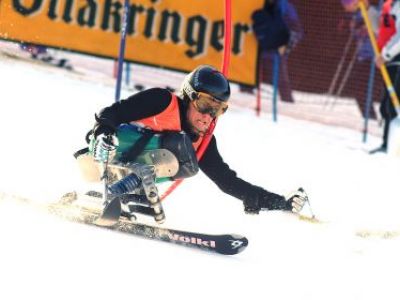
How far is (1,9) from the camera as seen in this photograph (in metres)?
8.22

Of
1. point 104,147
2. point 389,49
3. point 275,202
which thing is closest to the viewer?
point 104,147

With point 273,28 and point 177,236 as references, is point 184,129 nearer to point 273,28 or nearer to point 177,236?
point 177,236

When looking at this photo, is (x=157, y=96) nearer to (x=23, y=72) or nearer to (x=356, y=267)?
(x=356, y=267)

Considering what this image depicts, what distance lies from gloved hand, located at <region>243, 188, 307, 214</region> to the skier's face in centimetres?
50

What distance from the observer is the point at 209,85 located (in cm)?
388

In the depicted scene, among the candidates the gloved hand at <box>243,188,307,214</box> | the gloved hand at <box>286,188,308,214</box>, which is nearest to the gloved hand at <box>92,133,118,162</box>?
the gloved hand at <box>243,188,307,214</box>

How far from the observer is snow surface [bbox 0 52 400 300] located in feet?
9.66

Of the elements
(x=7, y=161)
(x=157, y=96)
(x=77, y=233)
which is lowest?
(x=7, y=161)

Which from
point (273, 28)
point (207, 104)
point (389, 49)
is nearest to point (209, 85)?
point (207, 104)

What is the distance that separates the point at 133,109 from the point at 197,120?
0.37 metres

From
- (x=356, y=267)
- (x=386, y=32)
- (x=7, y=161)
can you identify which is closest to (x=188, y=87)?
(x=356, y=267)

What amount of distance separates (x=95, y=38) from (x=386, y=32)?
335 cm

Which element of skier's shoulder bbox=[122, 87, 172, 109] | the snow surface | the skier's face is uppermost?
skier's shoulder bbox=[122, 87, 172, 109]

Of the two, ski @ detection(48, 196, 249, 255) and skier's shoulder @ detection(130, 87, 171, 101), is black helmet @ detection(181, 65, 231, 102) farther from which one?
ski @ detection(48, 196, 249, 255)
